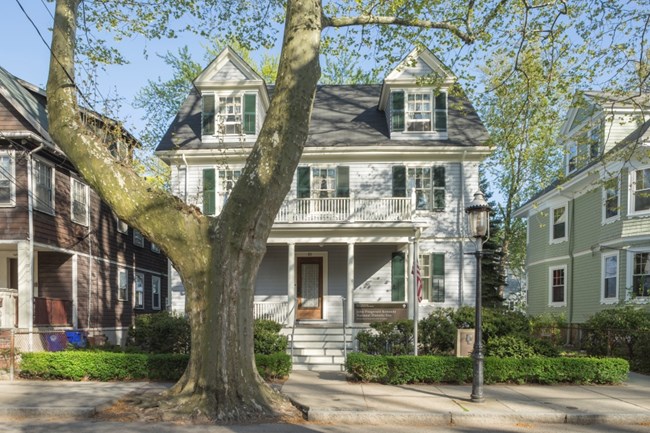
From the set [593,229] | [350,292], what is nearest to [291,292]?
[350,292]

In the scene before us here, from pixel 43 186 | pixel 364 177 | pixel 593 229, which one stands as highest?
pixel 364 177

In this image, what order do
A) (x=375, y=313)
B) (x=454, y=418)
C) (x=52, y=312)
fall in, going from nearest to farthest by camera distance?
1. (x=454, y=418)
2. (x=52, y=312)
3. (x=375, y=313)

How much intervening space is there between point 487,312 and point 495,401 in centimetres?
355

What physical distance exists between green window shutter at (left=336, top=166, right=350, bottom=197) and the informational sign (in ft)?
13.0

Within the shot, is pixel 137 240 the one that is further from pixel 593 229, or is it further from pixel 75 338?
pixel 593 229

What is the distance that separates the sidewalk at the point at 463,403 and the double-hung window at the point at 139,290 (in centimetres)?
1372

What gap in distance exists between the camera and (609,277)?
18656mm

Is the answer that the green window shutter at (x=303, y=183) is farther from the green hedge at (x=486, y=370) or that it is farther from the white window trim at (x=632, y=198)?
the white window trim at (x=632, y=198)

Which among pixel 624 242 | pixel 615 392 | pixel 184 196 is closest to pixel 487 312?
pixel 615 392

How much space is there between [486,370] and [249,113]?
11.9 meters

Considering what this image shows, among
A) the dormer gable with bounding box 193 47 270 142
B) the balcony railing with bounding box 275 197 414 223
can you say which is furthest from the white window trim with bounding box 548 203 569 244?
the dormer gable with bounding box 193 47 270 142

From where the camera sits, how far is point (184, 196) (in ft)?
57.1

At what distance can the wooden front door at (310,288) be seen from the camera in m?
17.8

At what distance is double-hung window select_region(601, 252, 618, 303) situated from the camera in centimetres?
1833
